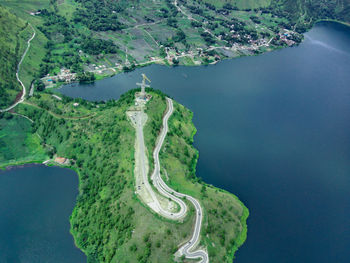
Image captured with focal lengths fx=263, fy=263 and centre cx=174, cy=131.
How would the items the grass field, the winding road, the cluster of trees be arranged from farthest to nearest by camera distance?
1. the grass field
2. the cluster of trees
3. the winding road

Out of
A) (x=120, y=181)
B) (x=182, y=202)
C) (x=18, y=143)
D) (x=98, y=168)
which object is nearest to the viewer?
(x=182, y=202)

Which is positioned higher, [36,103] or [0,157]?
[36,103]

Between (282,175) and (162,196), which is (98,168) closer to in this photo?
(162,196)

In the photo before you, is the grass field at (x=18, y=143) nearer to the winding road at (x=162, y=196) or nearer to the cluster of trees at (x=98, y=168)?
the cluster of trees at (x=98, y=168)

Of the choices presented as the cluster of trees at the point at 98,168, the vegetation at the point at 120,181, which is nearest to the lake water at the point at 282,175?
the vegetation at the point at 120,181

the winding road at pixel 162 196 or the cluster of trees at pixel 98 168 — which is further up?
the winding road at pixel 162 196

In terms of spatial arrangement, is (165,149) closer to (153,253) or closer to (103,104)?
(153,253)

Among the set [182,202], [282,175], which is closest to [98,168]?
[182,202]

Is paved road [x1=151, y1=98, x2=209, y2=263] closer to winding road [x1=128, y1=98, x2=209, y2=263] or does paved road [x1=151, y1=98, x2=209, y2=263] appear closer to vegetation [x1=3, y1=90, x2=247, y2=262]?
winding road [x1=128, y1=98, x2=209, y2=263]

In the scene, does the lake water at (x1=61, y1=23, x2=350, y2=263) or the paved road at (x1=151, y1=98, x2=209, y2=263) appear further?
the lake water at (x1=61, y1=23, x2=350, y2=263)

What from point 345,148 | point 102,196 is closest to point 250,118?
point 345,148

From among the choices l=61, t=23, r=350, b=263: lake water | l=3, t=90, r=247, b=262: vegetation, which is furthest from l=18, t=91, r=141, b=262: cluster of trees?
l=61, t=23, r=350, b=263: lake water
